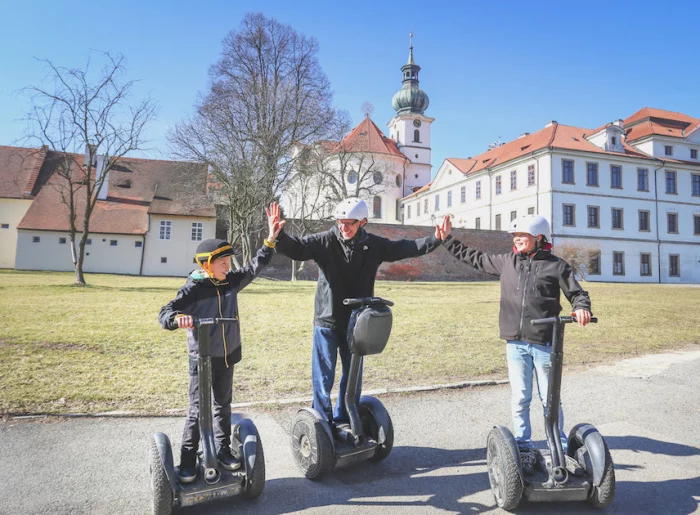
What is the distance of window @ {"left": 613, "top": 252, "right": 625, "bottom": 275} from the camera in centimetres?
4194

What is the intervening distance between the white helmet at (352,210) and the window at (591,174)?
4321 cm

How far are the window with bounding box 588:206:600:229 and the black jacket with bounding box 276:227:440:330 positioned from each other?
42994mm

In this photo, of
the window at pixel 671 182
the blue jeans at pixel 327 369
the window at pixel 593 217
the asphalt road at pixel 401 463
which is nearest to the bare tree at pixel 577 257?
the window at pixel 593 217

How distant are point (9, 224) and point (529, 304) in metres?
49.1

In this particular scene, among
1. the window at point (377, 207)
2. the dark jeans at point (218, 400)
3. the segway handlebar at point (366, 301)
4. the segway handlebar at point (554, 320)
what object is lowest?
the dark jeans at point (218, 400)

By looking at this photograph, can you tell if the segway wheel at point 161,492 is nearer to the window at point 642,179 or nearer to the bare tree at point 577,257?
the bare tree at point 577,257

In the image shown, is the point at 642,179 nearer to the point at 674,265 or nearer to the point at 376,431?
the point at 674,265

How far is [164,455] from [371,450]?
58.9 inches

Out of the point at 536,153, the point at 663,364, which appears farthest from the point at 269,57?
the point at 663,364

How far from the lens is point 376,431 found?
3822 mm

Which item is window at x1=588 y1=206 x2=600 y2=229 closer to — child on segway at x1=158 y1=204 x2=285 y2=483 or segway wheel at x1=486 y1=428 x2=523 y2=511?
segway wheel at x1=486 y1=428 x2=523 y2=511

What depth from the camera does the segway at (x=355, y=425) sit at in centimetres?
343

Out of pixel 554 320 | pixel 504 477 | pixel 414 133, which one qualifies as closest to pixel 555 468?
pixel 504 477

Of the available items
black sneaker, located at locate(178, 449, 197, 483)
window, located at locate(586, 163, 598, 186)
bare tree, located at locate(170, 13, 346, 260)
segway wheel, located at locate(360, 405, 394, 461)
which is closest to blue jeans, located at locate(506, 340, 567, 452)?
segway wheel, located at locate(360, 405, 394, 461)
